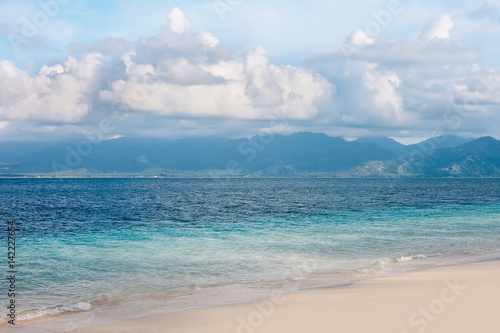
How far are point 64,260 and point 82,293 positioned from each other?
9.03 metres

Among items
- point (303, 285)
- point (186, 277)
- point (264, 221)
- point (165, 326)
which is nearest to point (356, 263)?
point (303, 285)

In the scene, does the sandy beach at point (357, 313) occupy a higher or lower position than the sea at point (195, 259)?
higher

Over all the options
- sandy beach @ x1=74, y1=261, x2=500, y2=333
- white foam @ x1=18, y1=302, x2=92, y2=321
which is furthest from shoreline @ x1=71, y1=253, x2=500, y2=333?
white foam @ x1=18, y1=302, x2=92, y2=321

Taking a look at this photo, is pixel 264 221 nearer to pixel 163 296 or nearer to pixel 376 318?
pixel 163 296

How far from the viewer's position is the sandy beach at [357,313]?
46.3 feet

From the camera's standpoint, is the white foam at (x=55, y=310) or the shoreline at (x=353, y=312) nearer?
the shoreline at (x=353, y=312)

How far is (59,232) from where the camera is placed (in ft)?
145

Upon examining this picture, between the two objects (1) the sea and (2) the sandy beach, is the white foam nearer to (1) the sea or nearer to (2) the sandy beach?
(1) the sea

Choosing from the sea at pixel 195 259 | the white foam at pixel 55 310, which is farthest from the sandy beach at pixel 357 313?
the white foam at pixel 55 310

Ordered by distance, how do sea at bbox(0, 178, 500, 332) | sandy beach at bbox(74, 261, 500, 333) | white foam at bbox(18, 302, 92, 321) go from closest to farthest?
sandy beach at bbox(74, 261, 500, 333), white foam at bbox(18, 302, 92, 321), sea at bbox(0, 178, 500, 332)

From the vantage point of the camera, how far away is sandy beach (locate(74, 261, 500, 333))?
14.1 metres

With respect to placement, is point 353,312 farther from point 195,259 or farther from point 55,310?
point 195,259

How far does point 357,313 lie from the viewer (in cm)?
1548

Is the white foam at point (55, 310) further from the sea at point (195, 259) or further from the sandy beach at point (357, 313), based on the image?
the sandy beach at point (357, 313)
